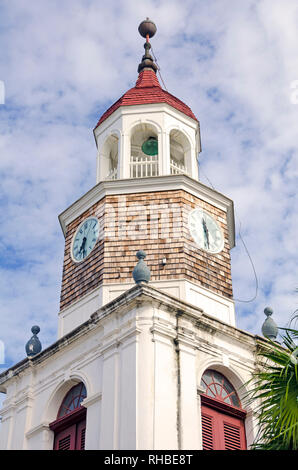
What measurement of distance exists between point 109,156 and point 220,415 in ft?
36.5

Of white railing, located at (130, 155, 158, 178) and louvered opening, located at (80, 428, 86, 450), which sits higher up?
white railing, located at (130, 155, 158, 178)

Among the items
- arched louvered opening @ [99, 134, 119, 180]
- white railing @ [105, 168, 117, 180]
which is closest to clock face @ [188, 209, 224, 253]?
white railing @ [105, 168, 117, 180]

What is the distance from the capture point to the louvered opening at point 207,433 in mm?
20703

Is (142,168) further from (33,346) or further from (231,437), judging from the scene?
(231,437)

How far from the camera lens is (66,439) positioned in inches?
871

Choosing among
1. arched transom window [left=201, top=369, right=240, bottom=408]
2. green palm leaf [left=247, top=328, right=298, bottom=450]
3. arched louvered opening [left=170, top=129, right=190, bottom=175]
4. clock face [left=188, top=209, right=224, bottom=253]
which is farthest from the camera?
arched louvered opening [left=170, top=129, right=190, bottom=175]

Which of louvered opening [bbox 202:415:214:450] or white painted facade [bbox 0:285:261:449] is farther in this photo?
louvered opening [bbox 202:415:214:450]

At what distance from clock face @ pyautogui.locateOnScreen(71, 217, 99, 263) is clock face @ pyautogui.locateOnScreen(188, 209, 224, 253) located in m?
3.06

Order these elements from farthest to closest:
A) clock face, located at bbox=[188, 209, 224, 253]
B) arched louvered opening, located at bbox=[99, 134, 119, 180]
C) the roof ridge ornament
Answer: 1. the roof ridge ornament
2. arched louvered opening, located at bbox=[99, 134, 119, 180]
3. clock face, located at bbox=[188, 209, 224, 253]

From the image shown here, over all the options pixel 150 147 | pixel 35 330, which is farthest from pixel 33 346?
pixel 150 147

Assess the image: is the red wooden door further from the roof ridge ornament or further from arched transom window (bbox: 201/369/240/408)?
the roof ridge ornament

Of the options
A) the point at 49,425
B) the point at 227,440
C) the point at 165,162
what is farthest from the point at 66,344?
the point at 165,162

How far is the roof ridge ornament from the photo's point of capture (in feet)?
108

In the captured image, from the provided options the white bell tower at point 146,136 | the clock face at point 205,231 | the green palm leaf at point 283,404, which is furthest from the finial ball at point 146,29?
the green palm leaf at point 283,404
